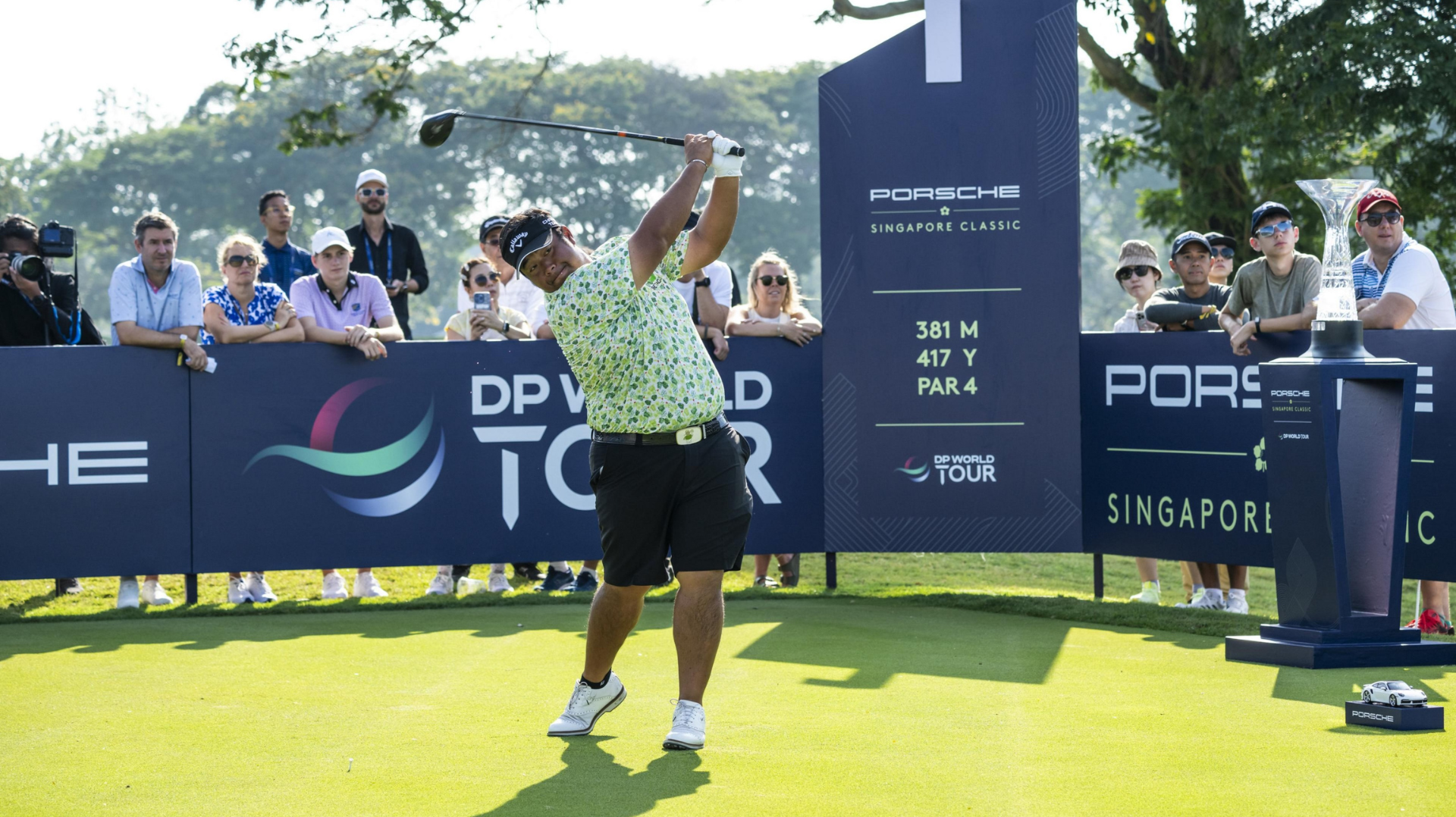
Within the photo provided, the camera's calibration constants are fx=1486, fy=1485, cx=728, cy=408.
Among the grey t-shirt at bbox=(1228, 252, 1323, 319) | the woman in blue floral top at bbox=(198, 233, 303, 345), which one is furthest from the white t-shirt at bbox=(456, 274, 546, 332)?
the grey t-shirt at bbox=(1228, 252, 1323, 319)

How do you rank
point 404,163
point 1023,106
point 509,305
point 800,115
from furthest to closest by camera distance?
point 800,115 < point 404,163 < point 509,305 < point 1023,106

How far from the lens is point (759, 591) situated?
29.5ft

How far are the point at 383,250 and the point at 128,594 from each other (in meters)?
3.29

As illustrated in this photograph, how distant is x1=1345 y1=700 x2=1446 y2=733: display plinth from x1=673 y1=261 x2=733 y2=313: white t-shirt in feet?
17.0

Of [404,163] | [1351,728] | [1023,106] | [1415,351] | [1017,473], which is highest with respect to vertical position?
[404,163]

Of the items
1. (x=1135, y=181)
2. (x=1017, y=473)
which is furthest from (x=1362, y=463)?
(x=1135, y=181)

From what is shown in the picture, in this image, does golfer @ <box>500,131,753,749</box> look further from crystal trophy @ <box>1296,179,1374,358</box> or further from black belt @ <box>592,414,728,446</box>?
crystal trophy @ <box>1296,179,1374,358</box>

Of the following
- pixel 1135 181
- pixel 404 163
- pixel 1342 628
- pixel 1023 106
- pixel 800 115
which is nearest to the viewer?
pixel 1342 628

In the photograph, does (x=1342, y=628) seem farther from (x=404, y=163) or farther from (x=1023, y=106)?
(x=404, y=163)

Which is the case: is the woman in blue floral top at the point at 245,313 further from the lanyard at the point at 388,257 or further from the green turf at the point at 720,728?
the lanyard at the point at 388,257

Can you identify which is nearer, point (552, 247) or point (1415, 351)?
point (552, 247)

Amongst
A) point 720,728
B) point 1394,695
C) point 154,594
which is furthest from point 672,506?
point 154,594

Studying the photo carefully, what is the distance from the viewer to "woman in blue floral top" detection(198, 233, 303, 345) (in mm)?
8891

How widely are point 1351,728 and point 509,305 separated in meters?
6.47
